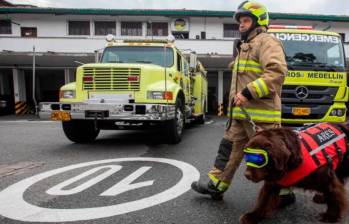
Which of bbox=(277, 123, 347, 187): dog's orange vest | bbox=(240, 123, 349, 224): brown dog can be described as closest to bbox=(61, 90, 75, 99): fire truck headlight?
bbox=(240, 123, 349, 224): brown dog

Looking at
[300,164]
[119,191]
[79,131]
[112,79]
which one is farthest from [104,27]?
[300,164]

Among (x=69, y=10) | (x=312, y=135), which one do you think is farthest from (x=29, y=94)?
(x=312, y=135)

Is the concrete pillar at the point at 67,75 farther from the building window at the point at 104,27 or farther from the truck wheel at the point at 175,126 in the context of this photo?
the truck wheel at the point at 175,126

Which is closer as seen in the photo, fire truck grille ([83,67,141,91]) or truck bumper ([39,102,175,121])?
truck bumper ([39,102,175,121])

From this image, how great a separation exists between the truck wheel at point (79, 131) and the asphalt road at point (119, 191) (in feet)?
2.20

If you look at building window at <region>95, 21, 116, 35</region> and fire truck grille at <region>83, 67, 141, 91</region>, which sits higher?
building window at <region>95, 21, 116, 35</region>

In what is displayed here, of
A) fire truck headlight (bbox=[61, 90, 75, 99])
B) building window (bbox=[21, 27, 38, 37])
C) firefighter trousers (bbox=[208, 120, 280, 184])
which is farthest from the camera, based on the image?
building window (bbox=[21, 27, 38, 37])

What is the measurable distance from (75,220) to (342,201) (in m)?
2.36

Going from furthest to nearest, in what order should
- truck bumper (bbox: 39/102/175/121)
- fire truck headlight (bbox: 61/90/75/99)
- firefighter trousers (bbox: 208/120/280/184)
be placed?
fire truck headlight (bbox: 61/90/75/99) → truck bumper (bbox: 39/102/175/121) → firefighter trousers (bbox: 208/120/280/184)

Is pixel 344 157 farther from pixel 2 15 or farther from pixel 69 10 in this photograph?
pixel 2 15

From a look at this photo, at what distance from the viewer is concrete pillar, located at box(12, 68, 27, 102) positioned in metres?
20.4

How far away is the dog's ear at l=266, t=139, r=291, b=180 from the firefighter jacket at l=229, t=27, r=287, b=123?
697mm

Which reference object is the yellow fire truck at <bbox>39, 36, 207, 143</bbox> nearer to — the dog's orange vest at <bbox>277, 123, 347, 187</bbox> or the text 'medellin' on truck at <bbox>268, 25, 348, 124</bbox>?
the text 'medellin' on truck at <bbox>268, 25, 348, 124</bbox>

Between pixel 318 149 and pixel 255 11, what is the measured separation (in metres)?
1.44
